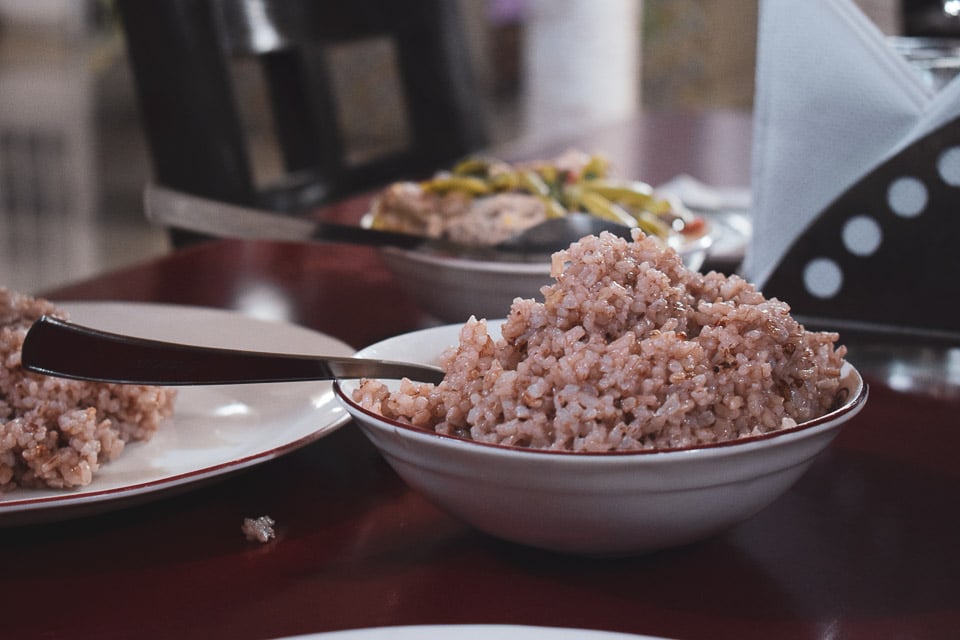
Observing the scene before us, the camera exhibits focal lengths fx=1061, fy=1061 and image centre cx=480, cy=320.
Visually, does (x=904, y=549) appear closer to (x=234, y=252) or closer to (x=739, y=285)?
(x=739, y=285)

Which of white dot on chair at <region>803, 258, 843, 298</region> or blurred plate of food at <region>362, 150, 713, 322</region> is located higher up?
blurred plate of food at <region>362, 150, 713, 322</region>

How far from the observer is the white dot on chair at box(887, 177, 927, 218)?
2.66 ft

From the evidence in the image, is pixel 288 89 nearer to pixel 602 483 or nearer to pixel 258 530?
pixel 258 530

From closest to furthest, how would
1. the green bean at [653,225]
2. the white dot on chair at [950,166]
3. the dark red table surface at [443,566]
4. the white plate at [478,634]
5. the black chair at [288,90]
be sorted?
the white plate at [478,634], the dark red table surface at [443,566], the white dot on chair at [950,166], the green bean at [653,225], the black chair at [288,90]

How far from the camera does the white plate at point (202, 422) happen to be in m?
0.55

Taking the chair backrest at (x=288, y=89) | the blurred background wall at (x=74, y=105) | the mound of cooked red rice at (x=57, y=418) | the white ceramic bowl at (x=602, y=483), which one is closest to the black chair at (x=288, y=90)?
the chair backrest at (x=288, y=89)

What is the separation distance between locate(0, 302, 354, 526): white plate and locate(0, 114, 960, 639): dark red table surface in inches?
0.9

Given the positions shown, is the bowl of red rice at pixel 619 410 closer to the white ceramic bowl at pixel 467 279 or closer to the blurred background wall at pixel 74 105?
the white ceramic bowl at pixel 467 279

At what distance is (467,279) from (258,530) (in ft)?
1.14

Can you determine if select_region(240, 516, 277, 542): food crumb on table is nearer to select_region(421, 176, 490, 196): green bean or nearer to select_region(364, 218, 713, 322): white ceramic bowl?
select_region(364, 218, 713, 322): white ceramic bowl

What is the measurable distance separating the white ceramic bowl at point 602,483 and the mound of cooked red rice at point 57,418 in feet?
0.56

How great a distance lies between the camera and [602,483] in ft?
1.53

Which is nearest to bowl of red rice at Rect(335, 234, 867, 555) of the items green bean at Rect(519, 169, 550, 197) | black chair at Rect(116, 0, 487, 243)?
green bean at Rect(519, 169, 550, 197)

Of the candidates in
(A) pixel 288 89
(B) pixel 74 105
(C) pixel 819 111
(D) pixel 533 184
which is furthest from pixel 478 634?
(B) pixel 74 105
